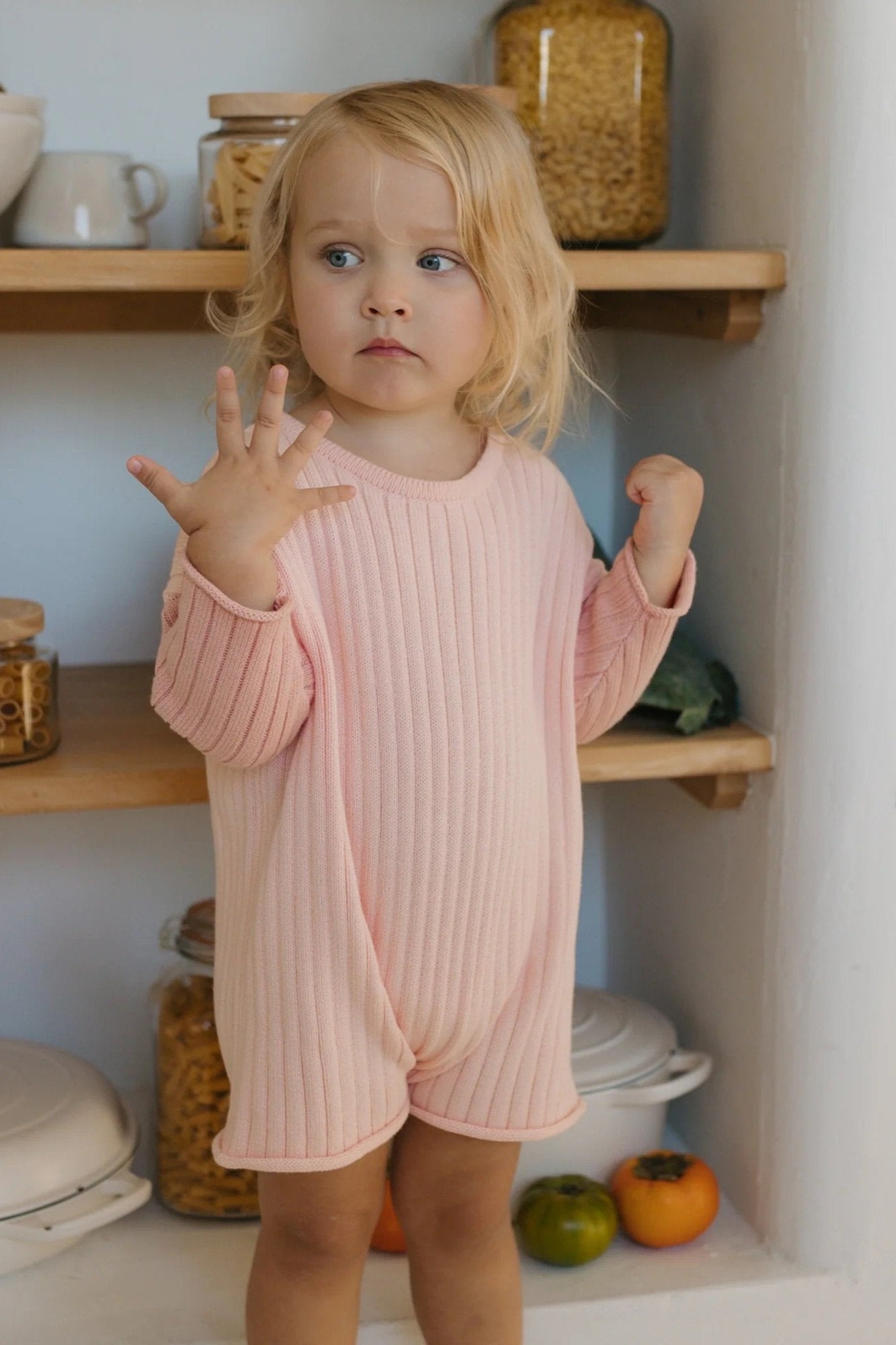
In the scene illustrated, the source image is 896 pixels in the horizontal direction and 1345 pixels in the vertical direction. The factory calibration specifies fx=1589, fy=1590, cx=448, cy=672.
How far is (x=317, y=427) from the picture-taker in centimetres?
96

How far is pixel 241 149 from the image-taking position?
49.7 inches

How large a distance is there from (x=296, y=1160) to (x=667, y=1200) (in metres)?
0.45

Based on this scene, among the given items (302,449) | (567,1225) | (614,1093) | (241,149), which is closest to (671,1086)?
(614,1093)

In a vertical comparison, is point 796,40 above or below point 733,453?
above

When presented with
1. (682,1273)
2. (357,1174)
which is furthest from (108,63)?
(682,1273)

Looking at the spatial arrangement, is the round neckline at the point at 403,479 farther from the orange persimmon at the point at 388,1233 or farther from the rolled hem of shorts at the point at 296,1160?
the orange persimmon at the point at 388,1233

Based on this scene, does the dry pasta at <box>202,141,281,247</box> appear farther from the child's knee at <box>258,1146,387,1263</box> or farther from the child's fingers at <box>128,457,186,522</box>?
the child's knee at <box>258,1146,387,1263</box>

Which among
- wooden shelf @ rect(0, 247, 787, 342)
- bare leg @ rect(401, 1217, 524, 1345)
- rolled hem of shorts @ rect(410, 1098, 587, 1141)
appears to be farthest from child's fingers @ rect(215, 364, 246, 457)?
bare leg @ rect(401, 1217, 524, 1345)

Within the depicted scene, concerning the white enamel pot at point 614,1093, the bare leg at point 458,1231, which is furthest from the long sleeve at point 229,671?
the white enamel pot at point 614,1093

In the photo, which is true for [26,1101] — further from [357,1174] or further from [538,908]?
[538,908]

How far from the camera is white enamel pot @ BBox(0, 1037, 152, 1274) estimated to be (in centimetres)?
133

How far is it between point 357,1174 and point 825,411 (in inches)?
27.1

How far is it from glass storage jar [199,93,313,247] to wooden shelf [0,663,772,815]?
16.6 inches

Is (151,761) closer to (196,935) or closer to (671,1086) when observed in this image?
(196,935)
